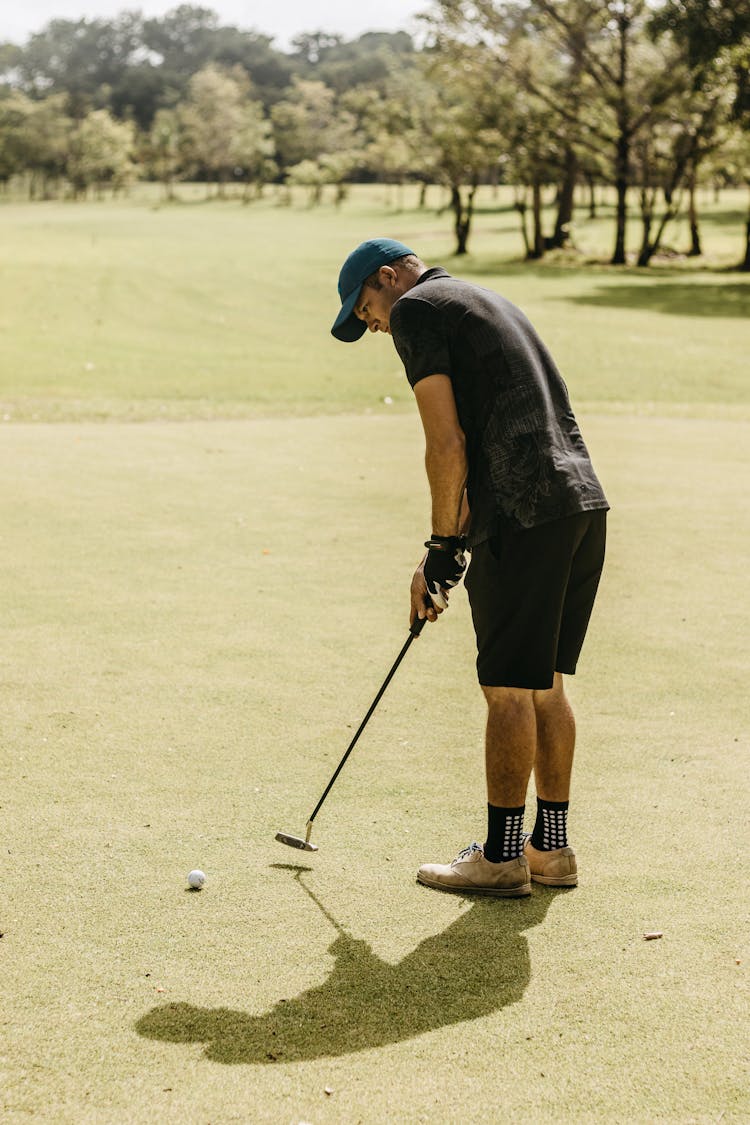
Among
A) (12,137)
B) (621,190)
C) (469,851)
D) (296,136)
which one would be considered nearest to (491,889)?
(469,851)

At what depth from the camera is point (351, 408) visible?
60.3ft

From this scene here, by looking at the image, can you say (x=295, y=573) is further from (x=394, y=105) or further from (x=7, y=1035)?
(x=394, y=105)

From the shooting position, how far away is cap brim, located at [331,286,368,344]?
4.20 meters

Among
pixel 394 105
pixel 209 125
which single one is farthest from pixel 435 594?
pixel 209 125

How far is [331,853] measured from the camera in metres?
4.47

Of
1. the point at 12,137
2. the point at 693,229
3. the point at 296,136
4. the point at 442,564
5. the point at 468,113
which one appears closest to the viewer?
the point at 442,564

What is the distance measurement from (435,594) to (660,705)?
2.28 metres

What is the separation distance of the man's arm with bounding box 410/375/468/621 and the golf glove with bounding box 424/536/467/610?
64 mm

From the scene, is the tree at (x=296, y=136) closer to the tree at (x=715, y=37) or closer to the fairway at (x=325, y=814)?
the tree at (x=715, y=37)

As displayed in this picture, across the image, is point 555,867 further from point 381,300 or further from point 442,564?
point 381,300

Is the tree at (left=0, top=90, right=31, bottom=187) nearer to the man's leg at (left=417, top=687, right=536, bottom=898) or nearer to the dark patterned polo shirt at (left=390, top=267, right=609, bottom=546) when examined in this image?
the dark patterned polo shirt at (left=390, top=267, right=609, bottom=546)

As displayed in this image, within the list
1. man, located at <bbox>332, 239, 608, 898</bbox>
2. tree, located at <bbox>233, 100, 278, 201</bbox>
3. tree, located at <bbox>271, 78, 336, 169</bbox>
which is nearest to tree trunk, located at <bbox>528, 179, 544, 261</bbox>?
man, located at <bbox>332, 239, 608, 898</bbox>

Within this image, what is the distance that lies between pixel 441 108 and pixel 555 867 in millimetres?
64158

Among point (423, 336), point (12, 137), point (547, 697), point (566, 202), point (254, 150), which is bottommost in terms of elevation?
point (547, 697)
